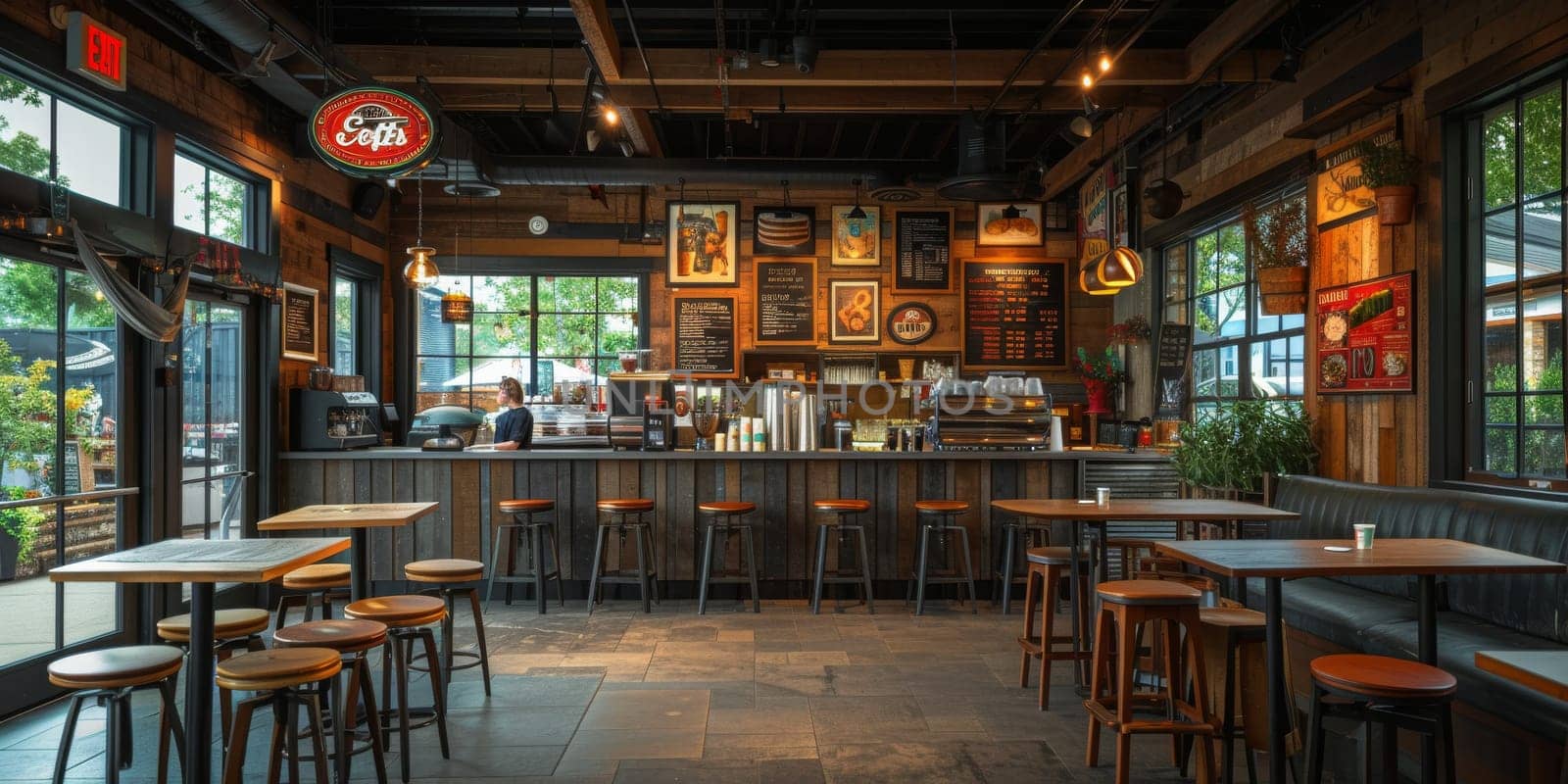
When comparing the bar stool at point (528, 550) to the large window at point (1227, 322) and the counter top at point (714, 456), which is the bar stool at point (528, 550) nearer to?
the counter top at point (714, 456)

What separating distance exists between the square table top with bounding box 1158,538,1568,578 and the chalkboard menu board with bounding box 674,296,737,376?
6.37 meters

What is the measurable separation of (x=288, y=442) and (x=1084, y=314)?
7.18 meters

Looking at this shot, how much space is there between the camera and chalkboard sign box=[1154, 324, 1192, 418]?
7.46m

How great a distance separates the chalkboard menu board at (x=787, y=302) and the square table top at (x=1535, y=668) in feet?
25.0

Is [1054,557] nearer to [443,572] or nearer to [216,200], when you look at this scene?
[443,572]

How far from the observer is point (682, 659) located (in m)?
5.01

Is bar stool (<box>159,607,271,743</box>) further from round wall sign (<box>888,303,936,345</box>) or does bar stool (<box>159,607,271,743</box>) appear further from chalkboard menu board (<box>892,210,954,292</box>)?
chalkboard menu board (<box>892,210,954,292</box>)

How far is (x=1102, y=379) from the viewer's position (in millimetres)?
8609

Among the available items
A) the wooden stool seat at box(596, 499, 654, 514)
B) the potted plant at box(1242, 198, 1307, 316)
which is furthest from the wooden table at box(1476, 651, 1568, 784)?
the wooden stool seat at box(596, 499, 654, 514)

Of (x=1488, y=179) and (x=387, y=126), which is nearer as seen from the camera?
(x=1488, y=179)

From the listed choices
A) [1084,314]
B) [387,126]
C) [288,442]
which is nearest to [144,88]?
[387,126]

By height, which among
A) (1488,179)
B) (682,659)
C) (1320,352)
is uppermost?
(1488,179)

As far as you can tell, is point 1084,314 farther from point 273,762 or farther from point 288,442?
point 273,762

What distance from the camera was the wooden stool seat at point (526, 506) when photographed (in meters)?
6.15
